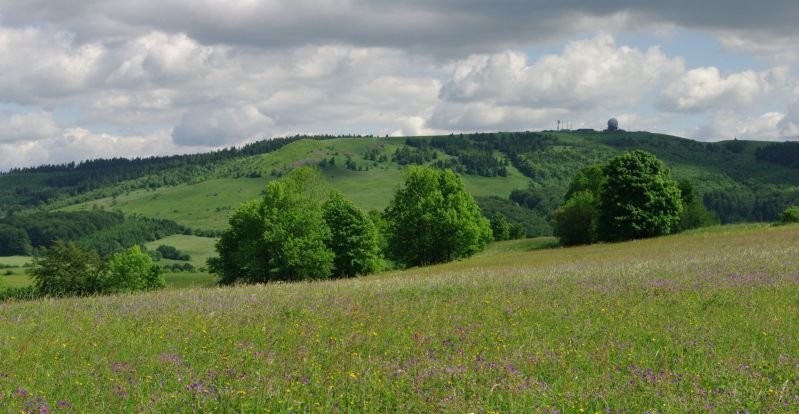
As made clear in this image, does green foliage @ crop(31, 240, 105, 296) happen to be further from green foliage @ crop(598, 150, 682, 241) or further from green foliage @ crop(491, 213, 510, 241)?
green foliage @ crop(491, 213, 510, 241)

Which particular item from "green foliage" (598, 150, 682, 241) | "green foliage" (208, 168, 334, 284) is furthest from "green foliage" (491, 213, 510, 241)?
"green foliage" (208, 168, 334, 284)

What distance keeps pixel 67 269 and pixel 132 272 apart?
535 inches

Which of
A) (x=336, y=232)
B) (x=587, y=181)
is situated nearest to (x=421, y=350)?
(x=336, y=232)

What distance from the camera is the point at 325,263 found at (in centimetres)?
6969

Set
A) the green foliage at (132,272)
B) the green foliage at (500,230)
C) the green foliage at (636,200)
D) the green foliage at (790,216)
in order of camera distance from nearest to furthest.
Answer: the green foliage at (790,216) → the green foliage at (636,200) → the green foliage at (132,272) → the green foliage at (500,230)

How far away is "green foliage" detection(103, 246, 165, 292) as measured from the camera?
93688 mm

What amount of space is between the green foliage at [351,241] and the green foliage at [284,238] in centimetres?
240

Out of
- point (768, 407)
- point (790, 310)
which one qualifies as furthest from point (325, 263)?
point (768, 407)

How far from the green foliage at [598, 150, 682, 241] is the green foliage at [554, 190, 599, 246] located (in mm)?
7203

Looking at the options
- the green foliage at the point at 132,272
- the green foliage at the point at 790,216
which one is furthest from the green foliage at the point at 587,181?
the green foliage at the point at 132,272

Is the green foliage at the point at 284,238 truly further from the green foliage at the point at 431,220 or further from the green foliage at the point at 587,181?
the green foliage at the point at 587,181

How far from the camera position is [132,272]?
95.2m

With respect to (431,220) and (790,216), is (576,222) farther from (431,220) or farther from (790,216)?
(790,216)

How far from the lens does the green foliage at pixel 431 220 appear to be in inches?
2847
